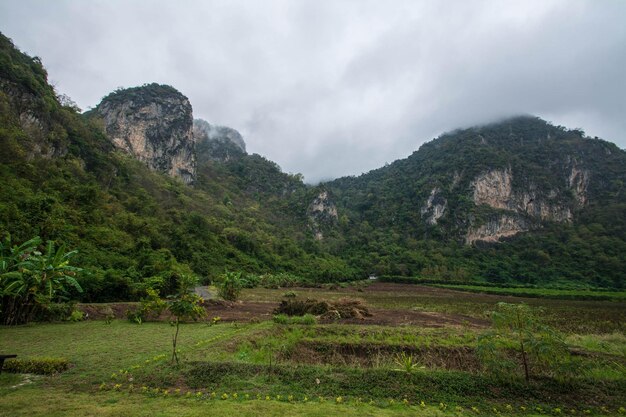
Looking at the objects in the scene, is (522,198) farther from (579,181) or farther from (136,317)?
(136,317)

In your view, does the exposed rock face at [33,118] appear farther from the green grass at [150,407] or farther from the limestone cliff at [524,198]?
the limestone cliff at [524,198]

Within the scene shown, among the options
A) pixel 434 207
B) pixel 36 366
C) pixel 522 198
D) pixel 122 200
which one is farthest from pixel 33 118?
pixel 522 198

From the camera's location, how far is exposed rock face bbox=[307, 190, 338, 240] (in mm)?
134750

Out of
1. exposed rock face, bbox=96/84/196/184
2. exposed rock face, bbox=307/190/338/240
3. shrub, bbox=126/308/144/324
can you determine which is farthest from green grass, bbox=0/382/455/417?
exposed rock face, bbox=307/190/338/240

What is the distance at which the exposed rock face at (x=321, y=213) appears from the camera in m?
135

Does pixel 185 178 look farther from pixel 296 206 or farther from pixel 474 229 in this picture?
pixel 474 229

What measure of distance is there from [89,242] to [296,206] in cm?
10823

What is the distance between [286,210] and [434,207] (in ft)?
207

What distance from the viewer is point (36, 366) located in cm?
931

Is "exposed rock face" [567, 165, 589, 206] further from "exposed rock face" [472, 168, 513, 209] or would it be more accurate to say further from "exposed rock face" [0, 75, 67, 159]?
"exposed rock face" [0, 75, 67, 159]

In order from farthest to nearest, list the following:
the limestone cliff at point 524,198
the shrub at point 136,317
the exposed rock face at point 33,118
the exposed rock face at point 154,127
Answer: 1. the limestone cliff at point 524,198
2. the exposed rock face at point 154,127
3. the exposed rock face at point 33,118
4. the shrub at point 136,317

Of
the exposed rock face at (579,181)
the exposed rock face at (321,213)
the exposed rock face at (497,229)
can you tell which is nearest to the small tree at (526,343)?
the exposed rock face at (497,229)

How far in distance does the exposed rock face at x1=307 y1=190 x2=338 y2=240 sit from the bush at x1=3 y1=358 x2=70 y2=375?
403 feet

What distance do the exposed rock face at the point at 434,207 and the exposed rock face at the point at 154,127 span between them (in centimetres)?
9681
